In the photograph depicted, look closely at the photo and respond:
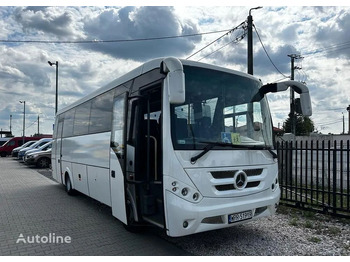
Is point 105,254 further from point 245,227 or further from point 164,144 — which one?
point 245,227

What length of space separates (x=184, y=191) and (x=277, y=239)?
2269 millimetres

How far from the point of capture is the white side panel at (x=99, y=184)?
6372 mm

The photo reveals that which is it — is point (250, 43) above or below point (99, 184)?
above

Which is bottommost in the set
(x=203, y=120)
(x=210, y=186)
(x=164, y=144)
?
(x=210, y=186)

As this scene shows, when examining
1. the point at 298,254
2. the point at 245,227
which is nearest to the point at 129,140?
the point at 245,227

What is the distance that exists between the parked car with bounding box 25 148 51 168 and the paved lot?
11.3 m

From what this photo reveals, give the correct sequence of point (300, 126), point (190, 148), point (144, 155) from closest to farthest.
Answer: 1. point (190, 148)
2. point (144, 155)
3. point (300, 126)

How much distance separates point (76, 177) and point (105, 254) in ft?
15.3

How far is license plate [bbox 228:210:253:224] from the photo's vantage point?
4525 millimetres

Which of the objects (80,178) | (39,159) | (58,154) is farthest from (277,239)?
(39,159)

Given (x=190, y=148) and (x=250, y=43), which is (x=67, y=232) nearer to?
(x=190, y=148)

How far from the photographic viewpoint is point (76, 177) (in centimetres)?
898

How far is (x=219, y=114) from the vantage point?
4789 millimetres

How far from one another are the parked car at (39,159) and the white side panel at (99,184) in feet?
46.3
